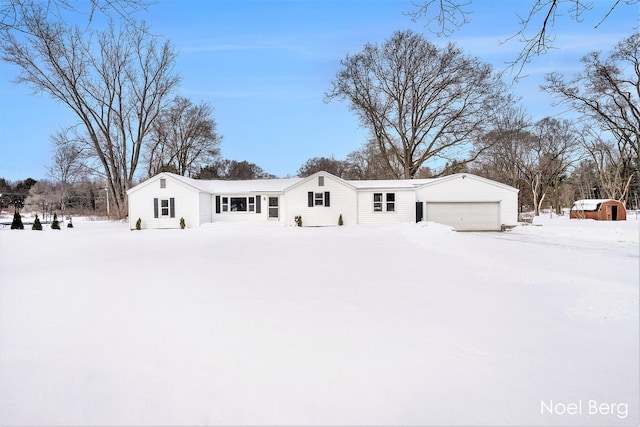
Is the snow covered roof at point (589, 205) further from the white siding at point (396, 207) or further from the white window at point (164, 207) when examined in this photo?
the white window at point (164, 207)

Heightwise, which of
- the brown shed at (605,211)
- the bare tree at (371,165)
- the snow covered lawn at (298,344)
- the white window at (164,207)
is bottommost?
the snow covered lawn at (298,344)

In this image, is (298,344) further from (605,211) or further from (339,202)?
(605,211)

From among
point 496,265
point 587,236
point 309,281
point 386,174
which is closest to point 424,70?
point 386,174

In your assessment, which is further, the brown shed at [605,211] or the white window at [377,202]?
the brown shed at [605,211]

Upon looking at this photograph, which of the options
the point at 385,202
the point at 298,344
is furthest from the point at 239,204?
the point at 298,344

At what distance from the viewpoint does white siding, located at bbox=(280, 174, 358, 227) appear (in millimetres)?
20516

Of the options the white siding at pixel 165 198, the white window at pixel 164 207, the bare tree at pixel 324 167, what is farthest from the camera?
the bare tree at pixel 324 167

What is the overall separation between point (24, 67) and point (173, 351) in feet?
95.2

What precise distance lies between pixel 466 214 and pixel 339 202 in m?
7.90

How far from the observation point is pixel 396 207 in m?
20.7

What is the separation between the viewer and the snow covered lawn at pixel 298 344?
262 centimetres

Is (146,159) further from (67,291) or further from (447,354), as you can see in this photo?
(447,354)

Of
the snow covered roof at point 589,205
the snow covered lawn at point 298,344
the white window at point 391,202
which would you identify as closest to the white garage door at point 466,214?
the white window at point 391,202

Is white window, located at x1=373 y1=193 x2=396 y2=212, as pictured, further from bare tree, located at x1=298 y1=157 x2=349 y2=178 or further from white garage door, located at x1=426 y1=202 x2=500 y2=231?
bare tree, located at x1=298 y1=157 x2=349 y2=178
